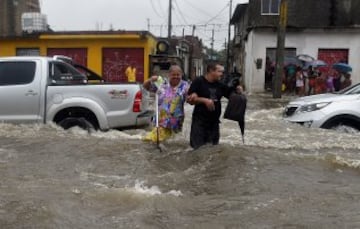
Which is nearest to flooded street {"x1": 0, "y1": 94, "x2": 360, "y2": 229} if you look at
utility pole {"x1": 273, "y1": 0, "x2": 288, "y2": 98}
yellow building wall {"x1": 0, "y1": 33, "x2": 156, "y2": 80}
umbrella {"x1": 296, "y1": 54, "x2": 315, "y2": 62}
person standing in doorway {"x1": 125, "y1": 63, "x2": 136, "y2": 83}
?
utility pole {"x1": 273, "y1": 0, "x2": 288, "y2": 98}

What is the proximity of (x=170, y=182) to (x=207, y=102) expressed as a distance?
43.0 inches

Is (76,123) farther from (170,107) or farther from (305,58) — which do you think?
(305,58)

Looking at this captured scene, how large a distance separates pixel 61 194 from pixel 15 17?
119 feet

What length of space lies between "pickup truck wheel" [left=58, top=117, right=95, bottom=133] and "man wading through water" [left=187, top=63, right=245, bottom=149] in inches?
111

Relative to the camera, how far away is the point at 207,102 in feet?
23.4

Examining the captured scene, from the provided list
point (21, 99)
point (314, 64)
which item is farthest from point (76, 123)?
point (314, 64)

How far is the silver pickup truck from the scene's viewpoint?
32.1ft

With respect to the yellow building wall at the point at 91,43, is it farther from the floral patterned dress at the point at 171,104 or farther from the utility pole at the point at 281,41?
the floral patterned dress at the point at 171,104

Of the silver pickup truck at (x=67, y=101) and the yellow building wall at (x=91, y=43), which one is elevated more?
the yellow building wall at (x=91, y=43)

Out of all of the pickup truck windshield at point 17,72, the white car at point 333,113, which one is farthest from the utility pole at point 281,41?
the pickup truck windshield at point 17,72

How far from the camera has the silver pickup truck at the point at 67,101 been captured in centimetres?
978

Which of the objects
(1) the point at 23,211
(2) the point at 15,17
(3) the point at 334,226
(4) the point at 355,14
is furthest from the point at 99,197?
(2) the point at 15,17

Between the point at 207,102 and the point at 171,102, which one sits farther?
the point at 171,102

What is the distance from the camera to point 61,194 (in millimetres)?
6129
